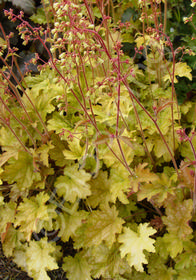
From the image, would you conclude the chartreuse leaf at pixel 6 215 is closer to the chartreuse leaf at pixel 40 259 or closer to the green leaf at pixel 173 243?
the chartreuse leaf at pixel 40 259

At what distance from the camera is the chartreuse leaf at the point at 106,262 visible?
168 centimetres

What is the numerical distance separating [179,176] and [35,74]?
1448mm

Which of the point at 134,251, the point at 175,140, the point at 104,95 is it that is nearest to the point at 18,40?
the point at 104,95

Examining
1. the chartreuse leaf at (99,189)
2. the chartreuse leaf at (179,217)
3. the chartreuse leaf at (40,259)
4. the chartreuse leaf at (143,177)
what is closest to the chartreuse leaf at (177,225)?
the chartreuse leaf at (179,217)

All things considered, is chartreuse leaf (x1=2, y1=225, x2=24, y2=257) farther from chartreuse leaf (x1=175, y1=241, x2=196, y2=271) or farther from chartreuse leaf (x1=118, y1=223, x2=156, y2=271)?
chartreuse leaf (x1=175, y1=241, x2=196, y2=271)

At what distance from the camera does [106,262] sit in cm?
171

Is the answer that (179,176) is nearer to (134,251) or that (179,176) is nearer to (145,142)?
(145,142)

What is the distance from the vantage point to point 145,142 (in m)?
1.73

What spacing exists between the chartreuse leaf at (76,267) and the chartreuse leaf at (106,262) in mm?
102

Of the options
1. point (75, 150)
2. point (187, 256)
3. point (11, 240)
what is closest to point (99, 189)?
point (75, 150)

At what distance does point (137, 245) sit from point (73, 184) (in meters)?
0.54

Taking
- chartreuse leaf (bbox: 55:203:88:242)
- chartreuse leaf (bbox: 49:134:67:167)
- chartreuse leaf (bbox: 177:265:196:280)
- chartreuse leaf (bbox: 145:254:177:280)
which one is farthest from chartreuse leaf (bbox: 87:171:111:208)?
chartreuse leaf (bbox: 177:265:196:280)

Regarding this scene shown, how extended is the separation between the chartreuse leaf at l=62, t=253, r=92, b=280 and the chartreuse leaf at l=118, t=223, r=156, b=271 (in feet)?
1.38

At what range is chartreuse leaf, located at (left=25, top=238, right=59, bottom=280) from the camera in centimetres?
171
